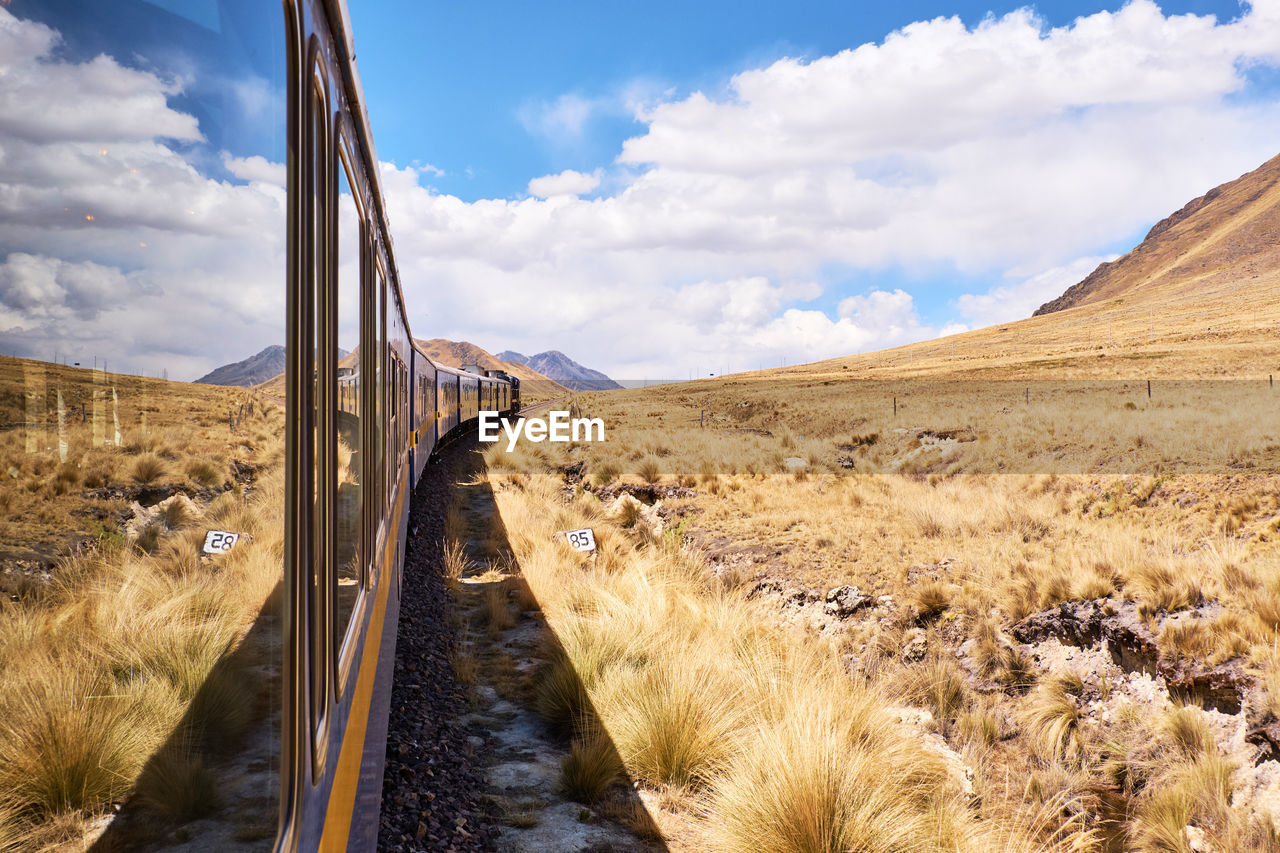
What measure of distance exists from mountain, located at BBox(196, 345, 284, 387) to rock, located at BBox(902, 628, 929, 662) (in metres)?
7.46

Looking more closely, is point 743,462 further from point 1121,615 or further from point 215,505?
point 215,505

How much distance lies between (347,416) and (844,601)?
7245mm

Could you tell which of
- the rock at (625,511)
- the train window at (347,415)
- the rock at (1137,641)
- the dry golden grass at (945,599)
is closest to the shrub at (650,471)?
the dry golden grass at (945,599)

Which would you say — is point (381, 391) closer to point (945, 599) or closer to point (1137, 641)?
point (945, 599)

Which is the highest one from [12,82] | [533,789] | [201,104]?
[201,104]

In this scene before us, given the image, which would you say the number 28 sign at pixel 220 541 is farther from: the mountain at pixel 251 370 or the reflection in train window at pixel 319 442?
the reflection in train window at pixel 319 442

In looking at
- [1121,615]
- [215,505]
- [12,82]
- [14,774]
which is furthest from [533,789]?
[1121,615]

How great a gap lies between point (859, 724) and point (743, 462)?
42.2ft

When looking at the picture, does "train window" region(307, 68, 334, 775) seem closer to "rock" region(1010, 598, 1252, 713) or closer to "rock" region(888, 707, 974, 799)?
"rock" region(888, 707, 974, 799)

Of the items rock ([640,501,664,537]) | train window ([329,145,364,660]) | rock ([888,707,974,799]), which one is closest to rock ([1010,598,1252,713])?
rock ([888,707,974,799])

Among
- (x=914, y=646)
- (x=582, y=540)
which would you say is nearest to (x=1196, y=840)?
(x=914, y=646)

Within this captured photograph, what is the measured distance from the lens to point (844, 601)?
8.89 metres

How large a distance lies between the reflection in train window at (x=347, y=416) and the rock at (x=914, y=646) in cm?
615

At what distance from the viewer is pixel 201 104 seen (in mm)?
1178
